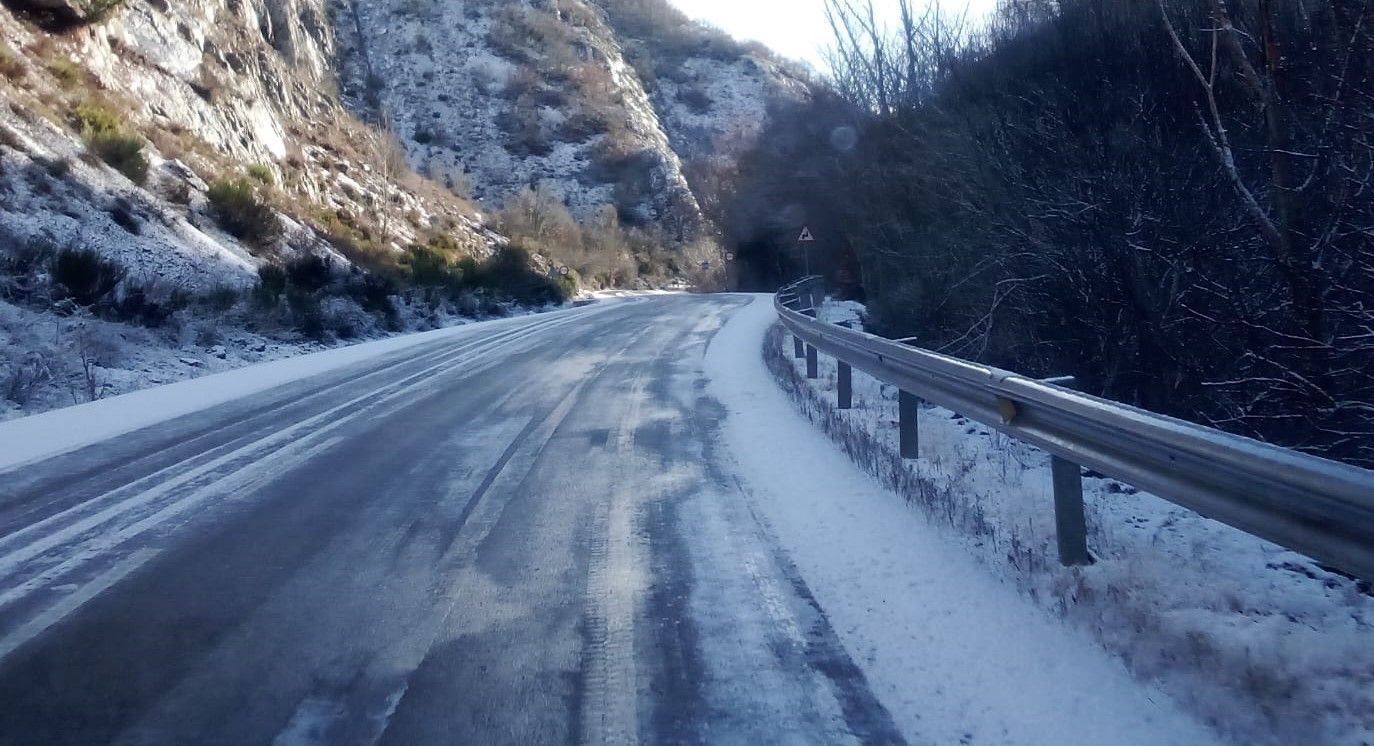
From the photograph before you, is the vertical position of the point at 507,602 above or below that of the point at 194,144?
below

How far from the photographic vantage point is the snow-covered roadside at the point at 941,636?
12.3ft

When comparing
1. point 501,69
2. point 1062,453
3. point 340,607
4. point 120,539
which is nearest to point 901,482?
point 1062,453

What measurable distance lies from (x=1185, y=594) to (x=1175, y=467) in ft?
2.67

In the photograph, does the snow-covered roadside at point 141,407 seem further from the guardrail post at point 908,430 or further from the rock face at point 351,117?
the guardrail post at point 908,430

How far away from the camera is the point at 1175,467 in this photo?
4.50 m

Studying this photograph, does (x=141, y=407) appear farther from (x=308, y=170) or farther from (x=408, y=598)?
(x=308, y=170)

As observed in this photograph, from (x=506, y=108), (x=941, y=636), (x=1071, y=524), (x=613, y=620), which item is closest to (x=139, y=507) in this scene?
(x=613, y=620)

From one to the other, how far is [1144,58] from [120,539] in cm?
947

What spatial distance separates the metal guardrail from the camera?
3.47 metres

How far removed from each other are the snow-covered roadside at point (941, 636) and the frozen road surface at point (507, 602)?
0.05ft

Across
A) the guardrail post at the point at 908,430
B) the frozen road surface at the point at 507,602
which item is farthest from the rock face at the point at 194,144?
the guardrail post at the point at 908,430

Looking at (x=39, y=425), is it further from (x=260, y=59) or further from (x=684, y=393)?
(x=260, y=59)

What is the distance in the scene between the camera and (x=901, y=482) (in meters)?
7.36

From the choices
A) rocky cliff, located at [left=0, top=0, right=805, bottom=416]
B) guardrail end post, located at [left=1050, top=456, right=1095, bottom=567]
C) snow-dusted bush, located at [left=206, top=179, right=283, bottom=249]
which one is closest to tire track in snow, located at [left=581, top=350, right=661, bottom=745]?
guardrail end post, located at [left=1050, top=456, right=1095, bottom=567]
